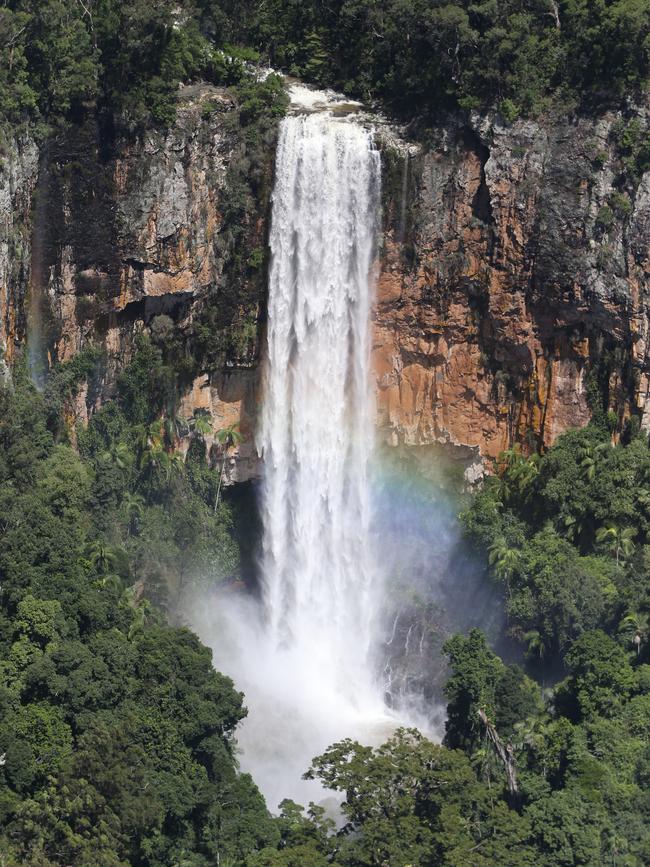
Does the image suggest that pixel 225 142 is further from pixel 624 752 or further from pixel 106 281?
pixel 624 752

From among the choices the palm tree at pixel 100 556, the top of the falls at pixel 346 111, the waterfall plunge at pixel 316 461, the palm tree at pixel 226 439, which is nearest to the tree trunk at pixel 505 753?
the waterfall plunge at pixel 316 461

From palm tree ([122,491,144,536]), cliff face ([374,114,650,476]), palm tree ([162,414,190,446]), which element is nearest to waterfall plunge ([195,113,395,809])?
cliff face ([374,114,650,476])

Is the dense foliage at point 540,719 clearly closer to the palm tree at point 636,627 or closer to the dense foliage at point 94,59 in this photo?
the palm tree at point 636,627

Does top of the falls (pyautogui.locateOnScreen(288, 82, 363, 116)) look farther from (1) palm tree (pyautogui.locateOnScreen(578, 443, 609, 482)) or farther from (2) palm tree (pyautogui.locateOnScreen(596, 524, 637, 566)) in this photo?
(2) palm tree (pyautogui.locateOnScreen(596, 524, 637, 566))

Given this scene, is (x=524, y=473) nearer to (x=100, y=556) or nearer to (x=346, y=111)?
(x=346, y=111)

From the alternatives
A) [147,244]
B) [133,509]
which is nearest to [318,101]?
[147,244]

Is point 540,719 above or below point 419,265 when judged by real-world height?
below
